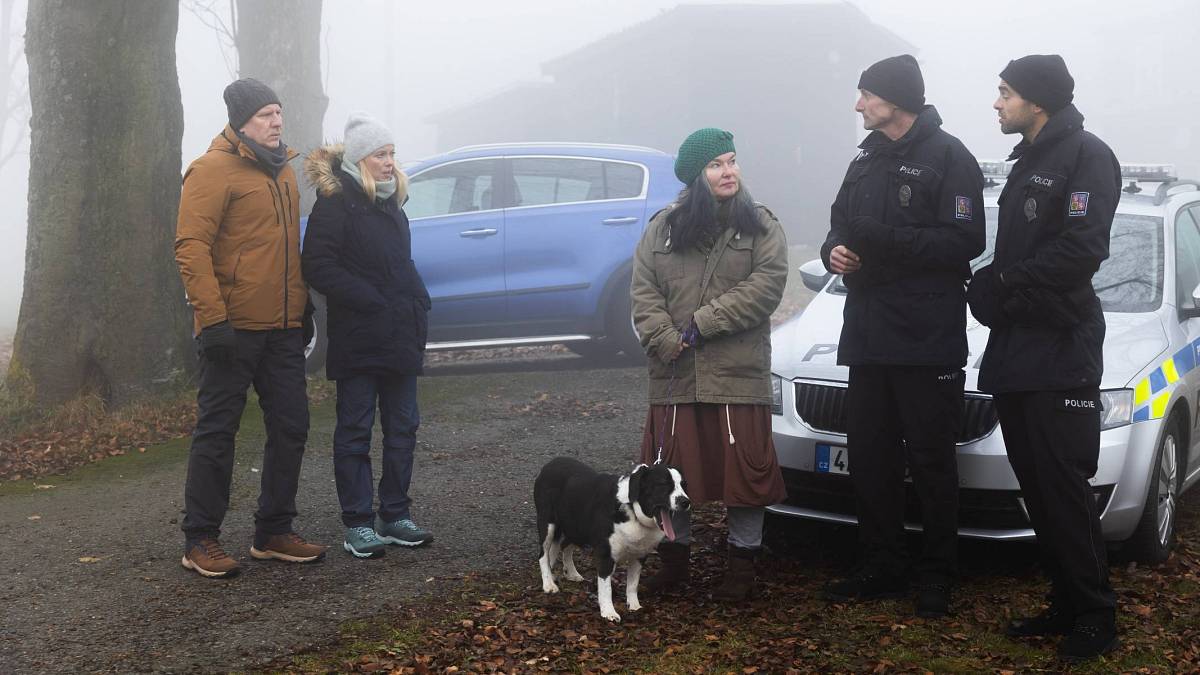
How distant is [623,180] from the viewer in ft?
35.8

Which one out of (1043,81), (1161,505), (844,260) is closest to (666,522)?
(844,260)

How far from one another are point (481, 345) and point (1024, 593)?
19.5 ft

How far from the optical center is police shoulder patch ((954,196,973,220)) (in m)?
4.79

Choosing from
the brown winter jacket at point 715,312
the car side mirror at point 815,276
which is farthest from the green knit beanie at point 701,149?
the car side mirror at point 815,276

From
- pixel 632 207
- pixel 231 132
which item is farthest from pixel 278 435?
pixel 632 207

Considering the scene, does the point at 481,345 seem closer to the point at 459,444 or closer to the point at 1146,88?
the point at 459,444

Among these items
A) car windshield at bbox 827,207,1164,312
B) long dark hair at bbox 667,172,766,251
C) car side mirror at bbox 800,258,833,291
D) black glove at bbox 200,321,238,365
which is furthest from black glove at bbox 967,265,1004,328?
black glove at bbox 200,321,238,365

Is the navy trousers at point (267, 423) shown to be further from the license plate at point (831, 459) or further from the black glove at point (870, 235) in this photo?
the black glove at point (870, 235)

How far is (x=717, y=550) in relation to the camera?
6.02 metres

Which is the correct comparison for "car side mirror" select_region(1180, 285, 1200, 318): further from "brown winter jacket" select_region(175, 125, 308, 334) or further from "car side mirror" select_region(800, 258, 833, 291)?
"brown winter jacket" select_region(175, 125, 308, 334)

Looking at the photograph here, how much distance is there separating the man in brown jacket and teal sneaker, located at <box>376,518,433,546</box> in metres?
0.45

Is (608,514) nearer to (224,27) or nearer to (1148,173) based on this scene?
(1148,173)

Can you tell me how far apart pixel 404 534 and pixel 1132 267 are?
3895 millimetres

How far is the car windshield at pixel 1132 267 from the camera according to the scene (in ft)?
19.5
